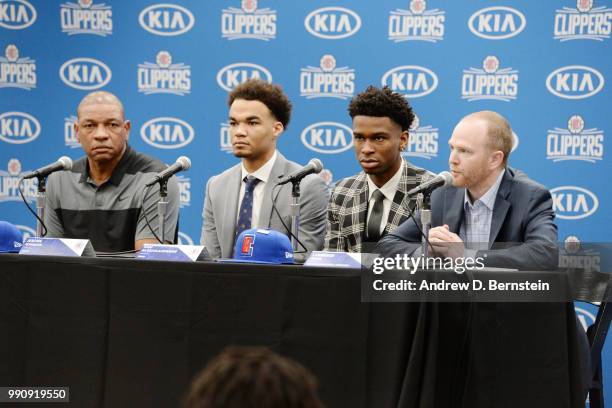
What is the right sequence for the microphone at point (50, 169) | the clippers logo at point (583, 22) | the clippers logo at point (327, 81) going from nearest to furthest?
the microphone at point (50, 169), the clippers logo at point (583, 22), the clippers logo at point (327, 81)

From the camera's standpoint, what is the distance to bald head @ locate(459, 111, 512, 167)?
3.58 m

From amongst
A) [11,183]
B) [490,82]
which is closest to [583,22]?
[490,82]

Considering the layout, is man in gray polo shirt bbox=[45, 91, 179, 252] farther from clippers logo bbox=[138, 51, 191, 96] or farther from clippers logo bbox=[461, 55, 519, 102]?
clippers logo bbox=[461, 55, 519, 102]

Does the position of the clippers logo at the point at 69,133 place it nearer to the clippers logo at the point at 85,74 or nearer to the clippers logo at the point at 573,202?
the clippers logo at the point at 85,74

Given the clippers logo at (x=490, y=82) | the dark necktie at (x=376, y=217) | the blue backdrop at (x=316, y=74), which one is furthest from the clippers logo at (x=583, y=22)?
the dark necktie at (x=376, y=217)

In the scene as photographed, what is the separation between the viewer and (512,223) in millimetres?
3412

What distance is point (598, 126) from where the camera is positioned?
16.4 feet

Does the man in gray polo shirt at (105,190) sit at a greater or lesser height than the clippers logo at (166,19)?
lesser

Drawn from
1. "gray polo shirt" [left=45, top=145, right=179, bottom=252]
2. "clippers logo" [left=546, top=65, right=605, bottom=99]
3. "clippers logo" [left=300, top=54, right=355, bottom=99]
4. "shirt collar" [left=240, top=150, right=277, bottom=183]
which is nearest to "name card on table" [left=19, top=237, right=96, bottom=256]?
"gray polo shirt" [left=45, top=145, right=179, bottom=252]

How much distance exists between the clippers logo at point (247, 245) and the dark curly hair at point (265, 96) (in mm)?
1573

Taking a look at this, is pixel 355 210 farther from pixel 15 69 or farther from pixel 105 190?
pixel 15 69

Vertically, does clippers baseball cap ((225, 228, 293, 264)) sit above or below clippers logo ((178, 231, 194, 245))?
above

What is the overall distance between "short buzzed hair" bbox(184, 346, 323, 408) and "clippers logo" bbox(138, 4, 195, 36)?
477 cm

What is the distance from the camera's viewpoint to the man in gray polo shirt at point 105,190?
13.6ft
